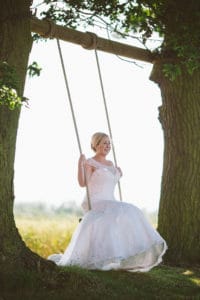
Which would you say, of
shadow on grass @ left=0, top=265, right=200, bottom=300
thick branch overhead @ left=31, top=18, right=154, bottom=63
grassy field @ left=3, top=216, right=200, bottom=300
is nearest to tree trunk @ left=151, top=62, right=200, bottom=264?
thick branch overhead @ left=31, top=18, right=154, bottom=63

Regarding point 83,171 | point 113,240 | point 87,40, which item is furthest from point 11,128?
point 87,40

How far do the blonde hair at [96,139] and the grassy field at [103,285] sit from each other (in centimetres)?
151

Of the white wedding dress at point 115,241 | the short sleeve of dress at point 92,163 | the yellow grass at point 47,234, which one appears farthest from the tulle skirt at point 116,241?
the yellow grass at point 47,234

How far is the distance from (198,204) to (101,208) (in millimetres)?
2061

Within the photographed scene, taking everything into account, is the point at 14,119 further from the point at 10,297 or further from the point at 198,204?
the point at 198,204

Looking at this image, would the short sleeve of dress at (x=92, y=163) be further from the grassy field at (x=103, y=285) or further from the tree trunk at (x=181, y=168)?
the tree trunk at (x=181, y=168)

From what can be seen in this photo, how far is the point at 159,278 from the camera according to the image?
730 centimetres

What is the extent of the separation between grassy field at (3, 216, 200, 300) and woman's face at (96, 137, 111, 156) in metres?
1.42

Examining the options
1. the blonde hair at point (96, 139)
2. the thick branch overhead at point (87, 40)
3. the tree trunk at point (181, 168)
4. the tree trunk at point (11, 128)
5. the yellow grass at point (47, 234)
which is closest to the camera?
the tree trunk at point (11, 128)

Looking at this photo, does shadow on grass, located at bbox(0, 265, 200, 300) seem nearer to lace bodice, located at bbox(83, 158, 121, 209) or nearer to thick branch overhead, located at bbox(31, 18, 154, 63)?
lace bodice, located at bbox(83, 158, 121, 209)

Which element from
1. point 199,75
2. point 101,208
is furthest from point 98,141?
point 199,75

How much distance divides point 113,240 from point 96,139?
4.13 feet

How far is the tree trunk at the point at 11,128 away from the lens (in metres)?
6.09

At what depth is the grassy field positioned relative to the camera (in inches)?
228
